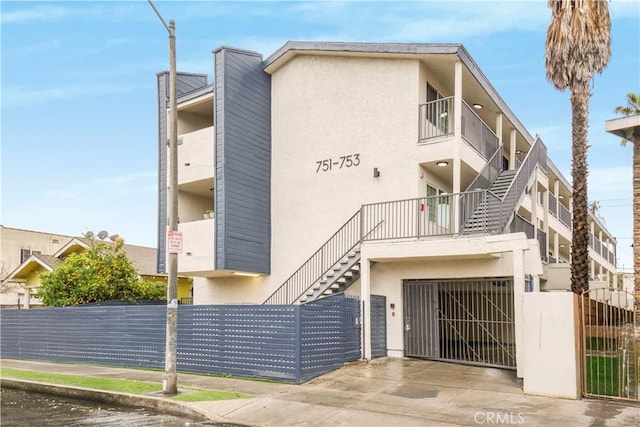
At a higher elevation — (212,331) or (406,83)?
(406,83)

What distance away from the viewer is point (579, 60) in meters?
18.5

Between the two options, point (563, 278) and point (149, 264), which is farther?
point (149, 264)

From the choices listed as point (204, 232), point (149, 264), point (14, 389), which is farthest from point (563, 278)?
point (149, 264)

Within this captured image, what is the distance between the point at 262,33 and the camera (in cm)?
2077

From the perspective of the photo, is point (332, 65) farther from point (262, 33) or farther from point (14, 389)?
point (14, 389)

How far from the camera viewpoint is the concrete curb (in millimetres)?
10759

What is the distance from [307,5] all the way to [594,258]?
32001 mm

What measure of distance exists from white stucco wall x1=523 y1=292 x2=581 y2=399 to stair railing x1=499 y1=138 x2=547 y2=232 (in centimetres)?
330

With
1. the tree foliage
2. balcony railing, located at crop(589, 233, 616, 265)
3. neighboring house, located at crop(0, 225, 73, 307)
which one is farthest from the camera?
neighboring house, located at crop(0, 225, 73, 307)

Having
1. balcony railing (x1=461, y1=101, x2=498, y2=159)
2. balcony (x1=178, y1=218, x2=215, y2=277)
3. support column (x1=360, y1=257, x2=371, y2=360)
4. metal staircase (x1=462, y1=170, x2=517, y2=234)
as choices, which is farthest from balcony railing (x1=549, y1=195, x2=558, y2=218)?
balcony (x1=178, y1=218, x2=215, y2=277)

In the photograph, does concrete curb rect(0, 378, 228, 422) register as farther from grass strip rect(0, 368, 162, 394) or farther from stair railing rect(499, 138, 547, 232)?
stair railing rect(499, 138, 547, 232)

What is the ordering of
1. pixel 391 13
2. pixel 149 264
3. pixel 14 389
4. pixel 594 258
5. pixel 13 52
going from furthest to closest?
pixel 594 258
pixel 149 264
pixel 13 52
pixel 391 13
pixel 14 389
